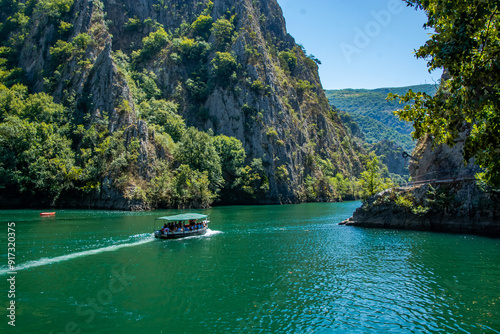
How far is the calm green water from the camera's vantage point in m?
16.0

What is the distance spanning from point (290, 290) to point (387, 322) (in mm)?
6397

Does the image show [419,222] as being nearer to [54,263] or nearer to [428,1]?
[428,1]

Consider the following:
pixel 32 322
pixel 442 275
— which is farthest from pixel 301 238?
pixel 32 322

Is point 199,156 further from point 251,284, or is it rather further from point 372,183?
point 251,284

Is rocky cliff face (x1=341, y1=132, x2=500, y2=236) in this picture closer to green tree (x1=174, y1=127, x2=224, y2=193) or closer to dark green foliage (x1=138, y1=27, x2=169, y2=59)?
green tree (x1=174, y1=127, x2=224, y2=193)

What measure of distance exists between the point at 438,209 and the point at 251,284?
33717 mm

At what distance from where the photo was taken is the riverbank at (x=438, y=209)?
130 feet

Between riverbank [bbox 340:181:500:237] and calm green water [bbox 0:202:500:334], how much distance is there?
422 centimetres

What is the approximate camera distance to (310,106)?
146 m

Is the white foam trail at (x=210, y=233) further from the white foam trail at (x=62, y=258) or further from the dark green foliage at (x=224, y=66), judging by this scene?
the dark green foliage at (x=224, y=66)

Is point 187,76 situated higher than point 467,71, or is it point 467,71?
point 187,76

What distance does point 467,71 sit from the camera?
12414mm

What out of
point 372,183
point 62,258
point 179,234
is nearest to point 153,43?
point 372,183

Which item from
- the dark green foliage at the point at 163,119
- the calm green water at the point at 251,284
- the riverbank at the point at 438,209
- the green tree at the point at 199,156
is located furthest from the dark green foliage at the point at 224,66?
the calm green water at the point at 251,284
